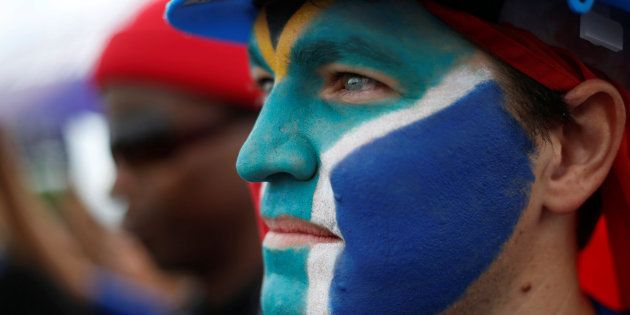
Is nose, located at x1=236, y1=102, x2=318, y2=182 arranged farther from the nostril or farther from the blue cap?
the blue cap

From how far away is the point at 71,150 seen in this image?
6406 millimetres

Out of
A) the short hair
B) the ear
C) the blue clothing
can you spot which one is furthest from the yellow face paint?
the blue clothing

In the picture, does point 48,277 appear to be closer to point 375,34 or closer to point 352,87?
point 352,87

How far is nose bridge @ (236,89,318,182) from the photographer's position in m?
2.00

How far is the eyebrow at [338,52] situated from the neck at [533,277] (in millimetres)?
538

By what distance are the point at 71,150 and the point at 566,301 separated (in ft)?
16.3

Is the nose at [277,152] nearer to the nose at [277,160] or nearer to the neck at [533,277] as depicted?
the nose at [277,160]

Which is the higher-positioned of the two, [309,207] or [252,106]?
[309,207]

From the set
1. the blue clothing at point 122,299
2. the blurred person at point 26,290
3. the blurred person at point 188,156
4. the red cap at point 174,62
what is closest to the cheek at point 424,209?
the blurred person at point 188,156

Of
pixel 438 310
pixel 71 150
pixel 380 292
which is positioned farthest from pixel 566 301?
pixel 71 150

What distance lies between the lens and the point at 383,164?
1.94m

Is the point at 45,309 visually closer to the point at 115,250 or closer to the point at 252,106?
the point at 252,106

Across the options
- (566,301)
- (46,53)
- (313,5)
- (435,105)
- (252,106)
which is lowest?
(46,53)

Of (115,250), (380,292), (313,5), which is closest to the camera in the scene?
(380,292)
